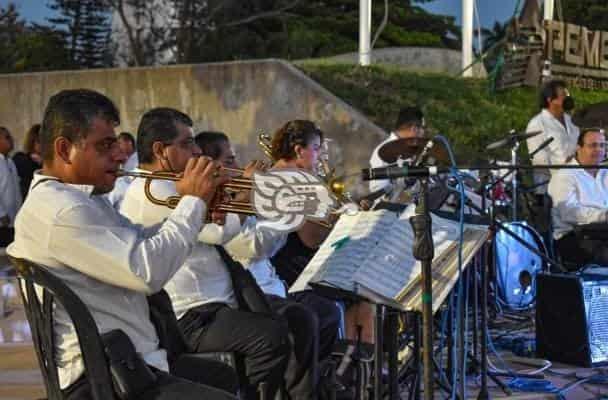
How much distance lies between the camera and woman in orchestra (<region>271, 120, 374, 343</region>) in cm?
516

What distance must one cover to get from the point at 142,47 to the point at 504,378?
14.9 m

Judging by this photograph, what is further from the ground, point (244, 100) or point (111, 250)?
point (244, 100)

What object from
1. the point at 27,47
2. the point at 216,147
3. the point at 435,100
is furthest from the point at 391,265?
the point at 27,47

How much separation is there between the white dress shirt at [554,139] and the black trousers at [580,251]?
1.63 metres

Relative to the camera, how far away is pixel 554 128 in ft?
30.9

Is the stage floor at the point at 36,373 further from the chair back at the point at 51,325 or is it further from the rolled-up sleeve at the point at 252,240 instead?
the chair back at the point at 51,325

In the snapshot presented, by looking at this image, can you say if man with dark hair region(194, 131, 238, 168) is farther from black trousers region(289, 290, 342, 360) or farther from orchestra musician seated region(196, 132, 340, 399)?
black trousers region(289, 290, 342, 360)

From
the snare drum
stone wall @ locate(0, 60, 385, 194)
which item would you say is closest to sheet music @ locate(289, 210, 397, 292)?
the snare drum

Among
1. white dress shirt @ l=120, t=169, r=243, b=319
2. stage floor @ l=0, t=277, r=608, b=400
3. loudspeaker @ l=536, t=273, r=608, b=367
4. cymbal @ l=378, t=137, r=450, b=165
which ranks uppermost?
cymbal @ l=378, t=137, r=450, b=165

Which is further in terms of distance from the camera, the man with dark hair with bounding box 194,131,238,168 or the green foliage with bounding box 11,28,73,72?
the green foliage with bounding box 11,28,73,72

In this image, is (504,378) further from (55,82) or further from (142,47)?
(142,47)

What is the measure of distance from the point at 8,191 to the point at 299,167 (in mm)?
5055

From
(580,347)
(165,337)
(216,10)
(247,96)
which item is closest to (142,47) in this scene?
(216,10)

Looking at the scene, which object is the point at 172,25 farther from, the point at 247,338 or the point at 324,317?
the point at 247,338
